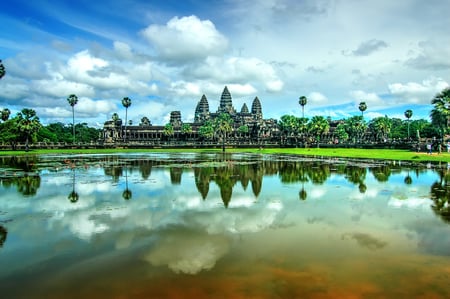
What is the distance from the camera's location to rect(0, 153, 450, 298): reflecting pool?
22.8 ft

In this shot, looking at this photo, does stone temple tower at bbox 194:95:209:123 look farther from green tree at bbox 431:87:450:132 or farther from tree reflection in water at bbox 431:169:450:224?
tree reflection in water at bbox 431:169:450:224

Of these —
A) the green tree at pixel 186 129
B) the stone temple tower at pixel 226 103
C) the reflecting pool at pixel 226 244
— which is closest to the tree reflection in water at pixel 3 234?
the reflecting pool at pixel 226 244

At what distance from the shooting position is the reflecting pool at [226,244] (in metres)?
6.95

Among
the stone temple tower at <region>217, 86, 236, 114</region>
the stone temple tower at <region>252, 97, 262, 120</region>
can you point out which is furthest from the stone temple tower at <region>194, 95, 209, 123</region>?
the stone temple tower at <region>252, 97, 262, 120</region>

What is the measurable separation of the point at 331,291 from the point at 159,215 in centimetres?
739

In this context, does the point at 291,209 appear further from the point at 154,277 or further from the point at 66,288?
the point at 66,288

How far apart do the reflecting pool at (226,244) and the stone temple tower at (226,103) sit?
525 feet

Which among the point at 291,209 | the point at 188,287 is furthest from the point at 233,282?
the point at 291,209

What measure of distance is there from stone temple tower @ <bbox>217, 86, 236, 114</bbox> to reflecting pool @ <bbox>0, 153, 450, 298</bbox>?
525ft

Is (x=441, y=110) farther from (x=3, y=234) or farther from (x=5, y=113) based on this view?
(x=5, y=113)

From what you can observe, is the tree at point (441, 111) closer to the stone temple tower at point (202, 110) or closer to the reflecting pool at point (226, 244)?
the reflecting pool at point (226, 244)

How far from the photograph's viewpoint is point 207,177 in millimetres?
24141

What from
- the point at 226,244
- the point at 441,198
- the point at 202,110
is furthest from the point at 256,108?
the point at 226,244

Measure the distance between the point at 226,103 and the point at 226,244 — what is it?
17080cm
